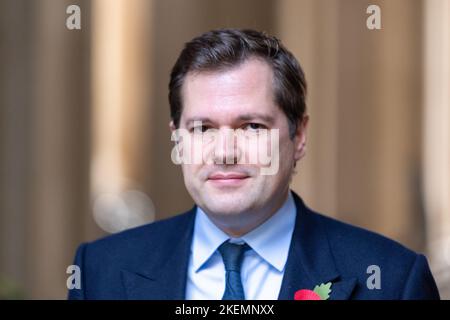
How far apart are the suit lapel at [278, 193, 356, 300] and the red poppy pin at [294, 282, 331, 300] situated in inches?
0.5

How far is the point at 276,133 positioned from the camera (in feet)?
8.70

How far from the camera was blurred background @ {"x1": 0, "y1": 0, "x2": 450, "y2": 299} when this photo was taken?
19.1ft

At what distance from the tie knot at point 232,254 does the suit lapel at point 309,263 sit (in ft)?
0.46

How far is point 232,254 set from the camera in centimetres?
263

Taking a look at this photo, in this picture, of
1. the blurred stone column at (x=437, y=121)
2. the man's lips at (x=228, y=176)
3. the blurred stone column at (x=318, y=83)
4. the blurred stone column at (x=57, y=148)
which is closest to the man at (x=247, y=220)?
the man's lips at (x=228, y=176)

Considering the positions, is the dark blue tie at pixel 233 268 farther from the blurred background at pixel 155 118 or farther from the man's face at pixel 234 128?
the blurred background at pixel 155 118

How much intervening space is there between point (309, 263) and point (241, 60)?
648mm

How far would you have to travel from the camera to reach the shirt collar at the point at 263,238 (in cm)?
263

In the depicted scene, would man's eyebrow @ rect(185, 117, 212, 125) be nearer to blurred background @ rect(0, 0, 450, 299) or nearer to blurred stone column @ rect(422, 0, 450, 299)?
blurred background @ rect(0, 0, 450, 299)

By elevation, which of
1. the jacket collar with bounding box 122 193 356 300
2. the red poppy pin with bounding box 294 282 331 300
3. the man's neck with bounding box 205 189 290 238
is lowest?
the red poppy pin with bounding box 294 282 331 300

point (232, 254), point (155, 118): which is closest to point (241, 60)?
point (232, 254)

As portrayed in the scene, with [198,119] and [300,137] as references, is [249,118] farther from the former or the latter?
[300,137]

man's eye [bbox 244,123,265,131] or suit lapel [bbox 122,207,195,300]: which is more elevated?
man's eye [bbox 244,123,265,131]

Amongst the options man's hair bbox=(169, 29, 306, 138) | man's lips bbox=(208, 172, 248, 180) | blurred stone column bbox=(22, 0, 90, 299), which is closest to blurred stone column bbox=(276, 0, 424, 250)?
blurred stone column bbox=(22, 0, 90, 299)
